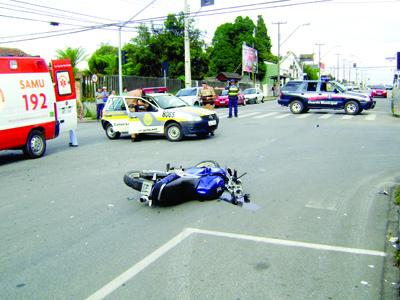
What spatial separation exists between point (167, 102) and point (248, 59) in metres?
49.0

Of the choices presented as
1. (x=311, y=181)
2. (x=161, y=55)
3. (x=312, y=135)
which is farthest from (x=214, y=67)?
(x=311, y=181)

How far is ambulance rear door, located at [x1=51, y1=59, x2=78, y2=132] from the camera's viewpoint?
13.6m

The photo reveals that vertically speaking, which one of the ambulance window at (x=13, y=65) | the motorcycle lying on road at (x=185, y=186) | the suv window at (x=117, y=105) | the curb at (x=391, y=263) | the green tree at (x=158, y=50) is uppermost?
the green tree at (x=158, y=50)

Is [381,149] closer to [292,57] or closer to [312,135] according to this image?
[312,135]

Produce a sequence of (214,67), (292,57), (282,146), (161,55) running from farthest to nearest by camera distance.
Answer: (292,57)
(214,67)
(161,55)
(282,146)

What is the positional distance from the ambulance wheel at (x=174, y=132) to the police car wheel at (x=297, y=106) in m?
11.6

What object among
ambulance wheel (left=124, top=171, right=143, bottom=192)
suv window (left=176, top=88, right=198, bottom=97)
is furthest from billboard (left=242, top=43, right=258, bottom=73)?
Result: ambulance wheel (left=124, top=171, right=143, bottom=192)

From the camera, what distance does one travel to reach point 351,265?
184 inches

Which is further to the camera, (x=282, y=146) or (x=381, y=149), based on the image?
(x=282, y=146)

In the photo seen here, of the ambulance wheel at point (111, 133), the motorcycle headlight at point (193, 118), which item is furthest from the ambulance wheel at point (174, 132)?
the ambulance wheel at point (111, 133)

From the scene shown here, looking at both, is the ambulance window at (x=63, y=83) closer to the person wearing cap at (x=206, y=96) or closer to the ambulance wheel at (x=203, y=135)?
the ambulance wheel at (x=203, y=135)

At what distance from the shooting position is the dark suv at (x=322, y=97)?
23172 mm

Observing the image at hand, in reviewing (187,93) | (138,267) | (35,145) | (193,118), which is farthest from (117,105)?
(187,93)

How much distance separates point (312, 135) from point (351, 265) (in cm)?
1114
